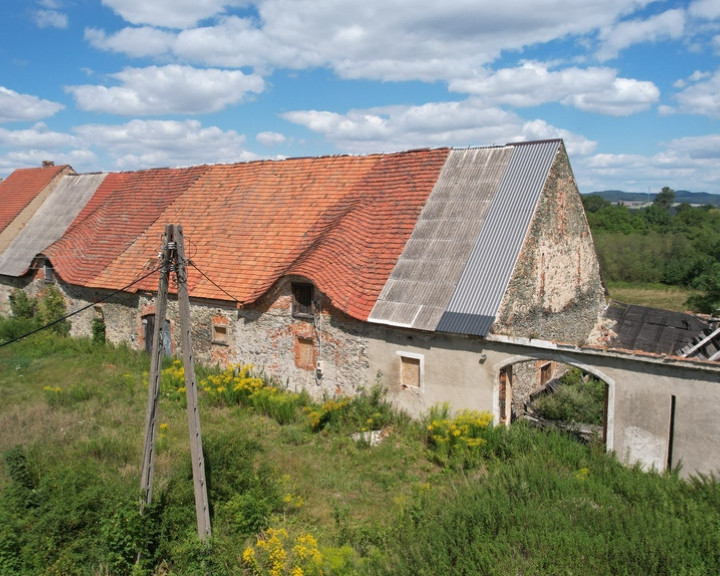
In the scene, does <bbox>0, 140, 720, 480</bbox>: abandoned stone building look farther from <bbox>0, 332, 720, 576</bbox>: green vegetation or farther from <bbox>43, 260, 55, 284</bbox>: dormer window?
<bbox>43, 260, 55, 284</bbox>: dormer window

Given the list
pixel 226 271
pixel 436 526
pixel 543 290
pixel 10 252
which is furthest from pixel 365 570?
pixel 10 252

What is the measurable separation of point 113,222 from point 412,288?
1484 cm

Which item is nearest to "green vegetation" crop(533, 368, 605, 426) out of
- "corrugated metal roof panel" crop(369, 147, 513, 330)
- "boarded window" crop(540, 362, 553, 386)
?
"boarded window" crop(540, 362, 553, 386)

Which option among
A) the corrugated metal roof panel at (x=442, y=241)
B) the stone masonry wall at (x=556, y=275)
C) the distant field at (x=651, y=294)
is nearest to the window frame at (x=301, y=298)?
the corrugated metal roof panel at (x=442, y=241)

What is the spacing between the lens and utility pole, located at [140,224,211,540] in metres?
8.12

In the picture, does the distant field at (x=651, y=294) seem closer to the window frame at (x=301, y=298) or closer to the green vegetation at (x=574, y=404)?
the green vegetation at (x=574, y=404)

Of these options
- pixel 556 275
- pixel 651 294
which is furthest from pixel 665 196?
pixel 556 275

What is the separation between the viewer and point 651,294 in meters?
43.1

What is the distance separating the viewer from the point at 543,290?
1450cm

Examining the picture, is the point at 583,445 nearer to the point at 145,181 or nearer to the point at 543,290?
the point at 543,290

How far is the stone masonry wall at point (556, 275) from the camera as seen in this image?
44.4 ft

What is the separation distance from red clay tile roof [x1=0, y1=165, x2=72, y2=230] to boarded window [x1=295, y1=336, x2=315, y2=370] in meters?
19.6

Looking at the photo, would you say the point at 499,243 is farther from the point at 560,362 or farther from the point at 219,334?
the point at 219,334

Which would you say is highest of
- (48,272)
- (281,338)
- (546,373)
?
(48,272)
